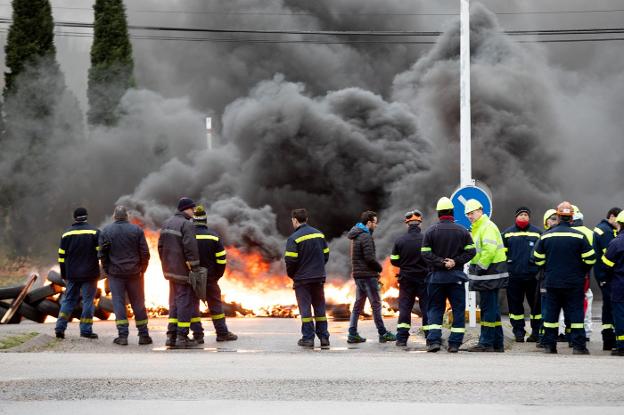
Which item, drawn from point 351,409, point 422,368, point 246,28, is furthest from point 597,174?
point 351,409

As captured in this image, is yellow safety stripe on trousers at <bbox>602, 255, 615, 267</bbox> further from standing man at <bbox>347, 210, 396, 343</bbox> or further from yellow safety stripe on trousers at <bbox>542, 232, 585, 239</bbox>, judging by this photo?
standing man at <bbox>347, 210, 396, 343</bbox>

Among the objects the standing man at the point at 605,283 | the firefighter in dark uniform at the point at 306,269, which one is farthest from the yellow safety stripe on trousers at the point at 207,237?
the standing man at the point at 605,283

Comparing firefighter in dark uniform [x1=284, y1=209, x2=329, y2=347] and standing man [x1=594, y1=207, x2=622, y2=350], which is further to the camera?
firefighter in dark uniform [x1=284, y1=209, x2=329, y2=347]

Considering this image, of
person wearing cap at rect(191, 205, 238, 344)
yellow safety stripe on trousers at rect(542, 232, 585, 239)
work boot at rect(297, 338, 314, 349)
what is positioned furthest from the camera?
person wearing cap at rect(191, 205, 238, 344)

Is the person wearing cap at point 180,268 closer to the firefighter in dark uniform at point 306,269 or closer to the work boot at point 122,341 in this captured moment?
the work boot at point 122,341

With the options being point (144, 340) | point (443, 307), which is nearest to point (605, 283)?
point (443, 307)

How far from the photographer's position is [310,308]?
1348 centimetres

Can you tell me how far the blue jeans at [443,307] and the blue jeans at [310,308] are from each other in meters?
1.64

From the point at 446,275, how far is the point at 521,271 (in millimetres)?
2337

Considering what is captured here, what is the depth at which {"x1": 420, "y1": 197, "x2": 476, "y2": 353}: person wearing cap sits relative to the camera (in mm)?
12281

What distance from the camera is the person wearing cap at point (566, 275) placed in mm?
12336

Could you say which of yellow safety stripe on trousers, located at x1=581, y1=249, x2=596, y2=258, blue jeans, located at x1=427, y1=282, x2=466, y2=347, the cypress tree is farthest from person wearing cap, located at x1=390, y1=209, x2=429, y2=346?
the cypress tree

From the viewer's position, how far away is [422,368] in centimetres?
998

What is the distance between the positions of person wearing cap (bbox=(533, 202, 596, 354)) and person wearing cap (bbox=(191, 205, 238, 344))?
4433mm
